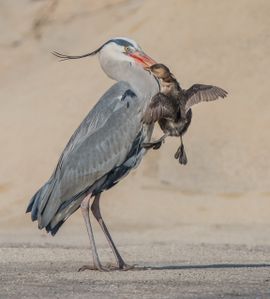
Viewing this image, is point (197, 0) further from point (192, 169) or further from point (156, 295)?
point (156, 295)

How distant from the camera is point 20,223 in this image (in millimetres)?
26125

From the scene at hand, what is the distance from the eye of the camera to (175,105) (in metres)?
13.7

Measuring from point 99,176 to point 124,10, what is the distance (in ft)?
84.9

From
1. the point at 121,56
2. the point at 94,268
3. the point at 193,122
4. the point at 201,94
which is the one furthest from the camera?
the point at 193,122

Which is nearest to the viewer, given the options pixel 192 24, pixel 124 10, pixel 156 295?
pixel 156 295

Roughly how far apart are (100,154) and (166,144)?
14609 millimetres

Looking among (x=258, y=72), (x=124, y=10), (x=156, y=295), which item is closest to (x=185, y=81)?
(x=258, y=72)

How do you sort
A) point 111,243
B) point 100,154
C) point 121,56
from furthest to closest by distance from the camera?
point 121,56
point 111,243
point 100,154

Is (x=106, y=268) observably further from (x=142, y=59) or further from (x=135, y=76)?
(x=142, y=59)

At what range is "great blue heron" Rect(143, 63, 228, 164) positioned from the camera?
44.9 ft

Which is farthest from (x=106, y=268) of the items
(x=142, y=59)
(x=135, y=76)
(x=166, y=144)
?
(x=166, y=144)

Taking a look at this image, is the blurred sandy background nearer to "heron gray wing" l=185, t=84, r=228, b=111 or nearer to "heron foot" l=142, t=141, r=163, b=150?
"heron foot" l=142, t=141, r=163, b=150

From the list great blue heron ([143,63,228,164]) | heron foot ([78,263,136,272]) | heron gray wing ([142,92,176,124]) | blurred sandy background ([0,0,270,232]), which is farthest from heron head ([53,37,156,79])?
blurred sandy background ([0,0,270,232])

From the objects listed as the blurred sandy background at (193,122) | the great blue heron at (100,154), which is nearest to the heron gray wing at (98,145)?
the great blue heron at (100,154)
